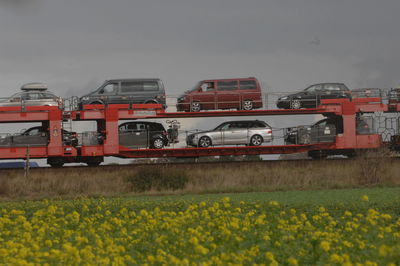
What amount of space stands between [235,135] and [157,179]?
6458mm

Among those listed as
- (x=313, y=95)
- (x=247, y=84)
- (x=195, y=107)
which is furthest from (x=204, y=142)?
(x=313, y=95)

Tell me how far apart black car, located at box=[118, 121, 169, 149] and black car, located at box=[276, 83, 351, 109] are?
20.4ft

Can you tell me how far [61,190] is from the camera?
23.9 meters

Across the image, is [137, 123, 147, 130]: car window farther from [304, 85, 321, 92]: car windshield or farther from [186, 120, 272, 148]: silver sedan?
[304, 85, 321, 92]: car windshield

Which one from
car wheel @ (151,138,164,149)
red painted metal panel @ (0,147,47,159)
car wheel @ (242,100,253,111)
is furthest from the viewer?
car wheel @ (242,100,253,111)

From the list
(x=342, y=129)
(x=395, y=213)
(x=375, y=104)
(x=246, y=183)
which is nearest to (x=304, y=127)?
(x=342, y=129)

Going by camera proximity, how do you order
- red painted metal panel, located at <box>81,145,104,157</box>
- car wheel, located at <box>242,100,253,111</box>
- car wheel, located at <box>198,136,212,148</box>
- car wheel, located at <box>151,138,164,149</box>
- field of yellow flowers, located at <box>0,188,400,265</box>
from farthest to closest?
car wheel, located at <box>242,100,253,111</box> < car wheel, located at <box>198,136,212,148</box> < car wheel, located at <box>151,138,164,149</box> < red painted metal panel, located at <box>81,145,104,157</box> < field of yellow flowers, located at <box>0,188,400,265</box>

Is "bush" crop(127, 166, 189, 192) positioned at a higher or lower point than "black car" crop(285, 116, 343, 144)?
lower

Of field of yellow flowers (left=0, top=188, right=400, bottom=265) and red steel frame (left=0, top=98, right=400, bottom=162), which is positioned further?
red steel frame (left=0, top=98, right=400, bottom=162)

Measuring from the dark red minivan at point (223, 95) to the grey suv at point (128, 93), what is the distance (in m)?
1.24

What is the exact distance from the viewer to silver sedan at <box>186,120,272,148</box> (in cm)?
2969

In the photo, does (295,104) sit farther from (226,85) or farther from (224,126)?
(224,126)

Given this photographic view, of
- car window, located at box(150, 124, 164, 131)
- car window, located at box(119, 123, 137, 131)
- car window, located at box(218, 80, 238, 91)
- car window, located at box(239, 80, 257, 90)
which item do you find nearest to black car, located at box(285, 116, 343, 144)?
car window, located at box(239, 80, 257, 90)

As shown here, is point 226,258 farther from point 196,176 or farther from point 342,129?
point 342,129
